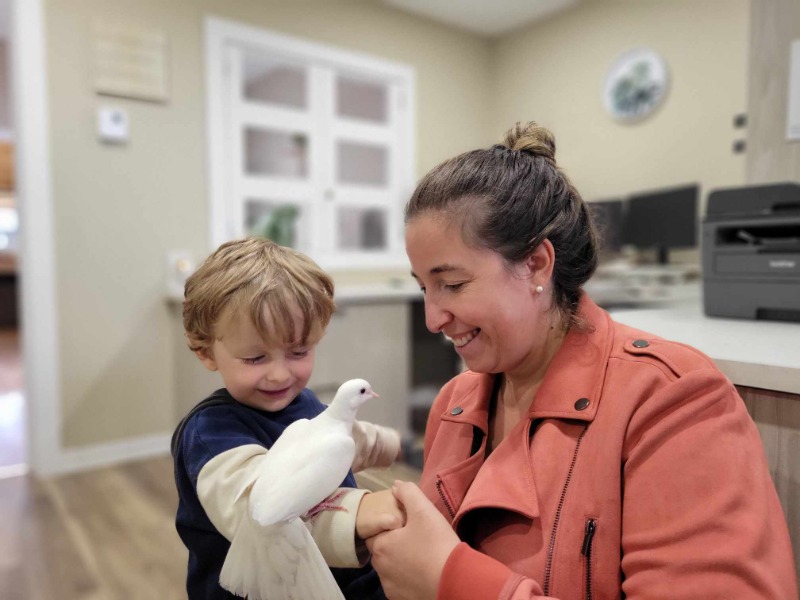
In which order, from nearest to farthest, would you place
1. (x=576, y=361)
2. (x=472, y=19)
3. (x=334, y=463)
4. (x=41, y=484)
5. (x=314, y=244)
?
(x=334, y=463), (x=576, y=361), (x=41, y=484), (x=314, y=244), (x=472, y=19)

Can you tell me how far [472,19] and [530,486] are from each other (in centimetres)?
420

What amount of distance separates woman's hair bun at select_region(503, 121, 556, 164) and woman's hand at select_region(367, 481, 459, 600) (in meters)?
0.47

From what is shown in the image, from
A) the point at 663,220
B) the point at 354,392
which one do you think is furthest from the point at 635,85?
the point at 354,392

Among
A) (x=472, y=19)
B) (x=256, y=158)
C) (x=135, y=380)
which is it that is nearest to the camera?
(x=135, y=380)

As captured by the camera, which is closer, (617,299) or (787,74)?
(787,74)

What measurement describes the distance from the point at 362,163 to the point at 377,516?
140 inches

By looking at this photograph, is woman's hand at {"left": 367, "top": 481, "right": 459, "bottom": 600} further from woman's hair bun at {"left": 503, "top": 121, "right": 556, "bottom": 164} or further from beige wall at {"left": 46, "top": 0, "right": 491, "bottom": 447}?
beige wall at {"left": 46, "top": 0, "right": 491, "bottom": 447}

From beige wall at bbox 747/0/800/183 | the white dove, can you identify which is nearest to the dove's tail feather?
the white dove

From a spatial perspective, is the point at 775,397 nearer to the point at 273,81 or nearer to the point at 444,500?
the point at 444,500

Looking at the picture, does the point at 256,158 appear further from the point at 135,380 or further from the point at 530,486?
the point at 530,486

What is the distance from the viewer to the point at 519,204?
0.73 metres

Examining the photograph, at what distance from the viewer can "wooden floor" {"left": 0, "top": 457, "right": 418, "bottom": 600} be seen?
1.83 meters

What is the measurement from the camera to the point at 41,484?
2.69 m

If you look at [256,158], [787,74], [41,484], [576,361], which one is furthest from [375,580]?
[256,158]
